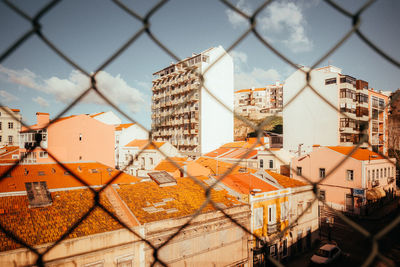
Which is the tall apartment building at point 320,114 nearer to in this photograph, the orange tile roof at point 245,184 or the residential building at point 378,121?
the orange tile roof at point 245,184

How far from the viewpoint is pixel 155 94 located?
29609 mm

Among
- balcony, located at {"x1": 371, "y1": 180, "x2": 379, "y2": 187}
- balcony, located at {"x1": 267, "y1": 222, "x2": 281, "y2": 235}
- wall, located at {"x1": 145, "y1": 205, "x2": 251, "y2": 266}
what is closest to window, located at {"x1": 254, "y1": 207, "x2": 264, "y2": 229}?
balcony, located at {"x1": 267, "y1": 222, "x2": 281, "y2": 235}

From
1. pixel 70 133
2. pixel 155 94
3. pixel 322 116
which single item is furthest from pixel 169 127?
pixel 322 116

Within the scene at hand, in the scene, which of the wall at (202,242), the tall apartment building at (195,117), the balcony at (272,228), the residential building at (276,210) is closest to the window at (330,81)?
the tall apartment building at (195,117)

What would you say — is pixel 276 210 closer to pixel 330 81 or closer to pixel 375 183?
pixel 375 183

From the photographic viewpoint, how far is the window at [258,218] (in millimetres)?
9953

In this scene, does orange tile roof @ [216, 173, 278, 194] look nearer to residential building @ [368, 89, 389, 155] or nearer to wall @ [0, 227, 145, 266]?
wall @ [0, 227, 145, 266]

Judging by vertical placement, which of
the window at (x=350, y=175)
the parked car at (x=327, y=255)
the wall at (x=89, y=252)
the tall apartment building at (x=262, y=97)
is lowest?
the parked car at (x=327, y=255)

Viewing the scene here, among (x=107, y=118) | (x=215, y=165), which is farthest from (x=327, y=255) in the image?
(x=107, y=118)

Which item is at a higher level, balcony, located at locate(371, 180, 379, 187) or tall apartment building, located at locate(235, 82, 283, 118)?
tall apartment building, located at locate(235, 82, 283, 118)

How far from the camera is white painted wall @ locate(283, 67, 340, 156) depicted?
10039 millimetres

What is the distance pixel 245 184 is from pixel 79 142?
1034cm

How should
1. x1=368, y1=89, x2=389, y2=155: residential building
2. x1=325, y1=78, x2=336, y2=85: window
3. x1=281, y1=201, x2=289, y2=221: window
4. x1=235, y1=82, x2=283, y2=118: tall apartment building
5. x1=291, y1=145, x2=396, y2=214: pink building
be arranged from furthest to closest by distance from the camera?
x1=235, y1=82, x2=283, y2=118: tall apartment building < x1=325, y1=78, x2=336, y2=85: window < x1=291, y1=145, x2=396, y2=214: pink building < x1=281, y1=201, x2=289, y2=221: window < x1=368, y1=89, x2=389, y2=155: residential building

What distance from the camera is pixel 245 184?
464 inches
